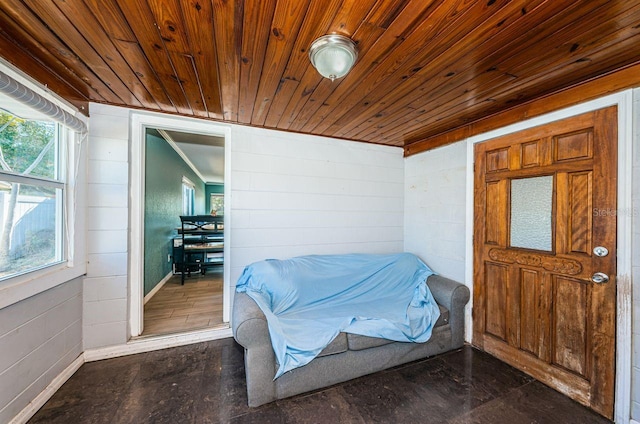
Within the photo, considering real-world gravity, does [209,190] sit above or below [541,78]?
below

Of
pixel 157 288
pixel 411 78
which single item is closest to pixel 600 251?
pixel 411 78

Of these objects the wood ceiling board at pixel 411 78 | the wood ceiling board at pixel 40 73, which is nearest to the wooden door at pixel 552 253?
the wood ceiling board at pixel 411 78

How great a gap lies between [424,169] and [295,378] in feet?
8.65

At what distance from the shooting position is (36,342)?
1.58 m

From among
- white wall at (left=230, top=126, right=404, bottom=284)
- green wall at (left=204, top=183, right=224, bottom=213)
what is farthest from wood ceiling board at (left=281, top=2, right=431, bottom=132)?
green wall at (left=204, top=183, right=224, bottom=213)

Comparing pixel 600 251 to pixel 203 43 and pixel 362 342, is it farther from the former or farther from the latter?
pixel 203 43

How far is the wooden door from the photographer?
159 cm

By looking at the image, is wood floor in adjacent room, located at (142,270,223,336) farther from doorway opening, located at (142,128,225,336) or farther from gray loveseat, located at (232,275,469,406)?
gray loveseat, located at (232,275,469,406)

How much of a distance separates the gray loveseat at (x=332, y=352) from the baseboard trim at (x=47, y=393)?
1289 millimetres

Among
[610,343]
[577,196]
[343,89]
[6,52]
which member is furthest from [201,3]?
[610,343]

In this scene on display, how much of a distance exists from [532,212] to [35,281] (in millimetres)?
3641

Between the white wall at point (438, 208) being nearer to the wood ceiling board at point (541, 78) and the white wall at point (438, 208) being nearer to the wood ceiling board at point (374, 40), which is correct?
the wood ceiling board at point (541, 78)

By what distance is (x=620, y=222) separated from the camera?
60.2 inches

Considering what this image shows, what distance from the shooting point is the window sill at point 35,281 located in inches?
53.3
